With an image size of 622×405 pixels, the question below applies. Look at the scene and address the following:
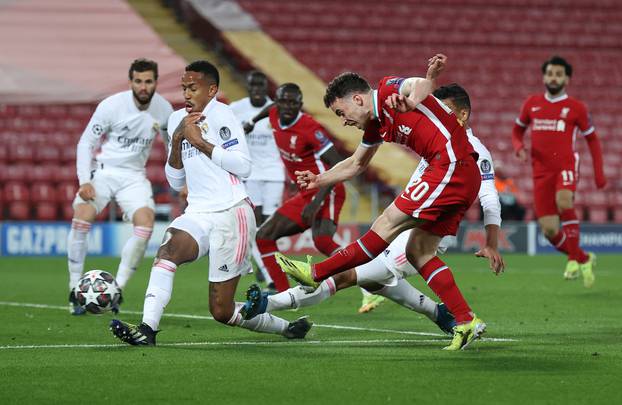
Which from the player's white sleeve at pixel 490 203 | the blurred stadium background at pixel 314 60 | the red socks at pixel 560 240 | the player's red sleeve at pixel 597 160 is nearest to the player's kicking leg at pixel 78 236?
the player's white sleeve at pixel 490 203

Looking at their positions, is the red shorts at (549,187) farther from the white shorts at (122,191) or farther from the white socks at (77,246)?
the white socks at (77,246)

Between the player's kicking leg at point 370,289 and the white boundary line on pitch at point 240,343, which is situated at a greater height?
the player's kicking leg at point 370,289

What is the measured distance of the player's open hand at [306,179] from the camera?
7344mm

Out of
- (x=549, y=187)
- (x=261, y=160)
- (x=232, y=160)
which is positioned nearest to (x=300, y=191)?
(x=261, y=160)

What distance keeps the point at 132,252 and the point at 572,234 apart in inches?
208

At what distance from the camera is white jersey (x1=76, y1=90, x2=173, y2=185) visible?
419 inches

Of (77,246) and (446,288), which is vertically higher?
(446,288)

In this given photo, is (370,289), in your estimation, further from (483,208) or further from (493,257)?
(493,257)

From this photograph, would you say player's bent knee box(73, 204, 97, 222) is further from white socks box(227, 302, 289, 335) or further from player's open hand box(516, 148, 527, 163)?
player's open hand box(516, 148, 527, 163)

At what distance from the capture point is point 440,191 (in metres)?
7.35

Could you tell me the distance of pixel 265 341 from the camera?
823 cm

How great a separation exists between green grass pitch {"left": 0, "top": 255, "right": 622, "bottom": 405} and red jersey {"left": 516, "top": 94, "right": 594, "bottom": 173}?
2082mm

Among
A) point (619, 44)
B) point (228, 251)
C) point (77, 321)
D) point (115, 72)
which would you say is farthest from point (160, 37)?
point (228, 251)

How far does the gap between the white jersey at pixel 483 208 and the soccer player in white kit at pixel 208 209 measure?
0.99 metres
